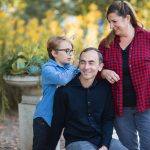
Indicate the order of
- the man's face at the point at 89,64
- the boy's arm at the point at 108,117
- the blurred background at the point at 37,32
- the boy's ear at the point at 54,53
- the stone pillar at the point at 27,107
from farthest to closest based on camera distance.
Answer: the blurred background at the point at 37,32, the stone pillar at the point at 27,107, the boy's ear at the point at 54,53, the boy's arm at the point at 108,117, the man's face at the point at 89,64

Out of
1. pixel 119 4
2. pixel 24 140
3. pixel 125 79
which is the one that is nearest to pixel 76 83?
pixel 125 79

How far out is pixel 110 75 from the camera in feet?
13.2

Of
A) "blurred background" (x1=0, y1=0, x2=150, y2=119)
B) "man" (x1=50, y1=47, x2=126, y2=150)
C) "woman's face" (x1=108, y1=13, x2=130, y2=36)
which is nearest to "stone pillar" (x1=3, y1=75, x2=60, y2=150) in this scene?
"blurred background" (x1=0, y1=0, x2=150, y2=119)

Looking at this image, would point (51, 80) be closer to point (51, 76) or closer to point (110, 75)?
point (51, 76)

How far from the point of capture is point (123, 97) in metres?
4.11

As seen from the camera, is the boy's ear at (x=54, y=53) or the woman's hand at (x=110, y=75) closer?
the woman's hand at (x=110, y=75)

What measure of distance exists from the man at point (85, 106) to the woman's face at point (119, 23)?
253 millimetres

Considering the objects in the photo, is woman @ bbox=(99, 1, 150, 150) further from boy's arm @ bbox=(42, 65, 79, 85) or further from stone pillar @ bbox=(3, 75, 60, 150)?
stone pillar @ bbox=(3, 75, 60, 150)

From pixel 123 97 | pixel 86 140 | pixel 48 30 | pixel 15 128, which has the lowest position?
pixel 15 128

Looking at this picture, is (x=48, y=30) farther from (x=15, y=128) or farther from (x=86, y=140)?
(x=86, y=140)

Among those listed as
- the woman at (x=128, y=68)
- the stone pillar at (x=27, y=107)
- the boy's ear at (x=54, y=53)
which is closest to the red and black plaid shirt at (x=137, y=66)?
the woman at (x=128, y=68)

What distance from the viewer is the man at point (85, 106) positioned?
3998 mm

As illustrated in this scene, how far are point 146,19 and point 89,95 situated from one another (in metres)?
5.72

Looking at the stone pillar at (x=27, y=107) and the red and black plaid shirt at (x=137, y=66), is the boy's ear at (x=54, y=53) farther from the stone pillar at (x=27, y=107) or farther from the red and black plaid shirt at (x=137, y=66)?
the stone pillar at (x=27, y=107)
